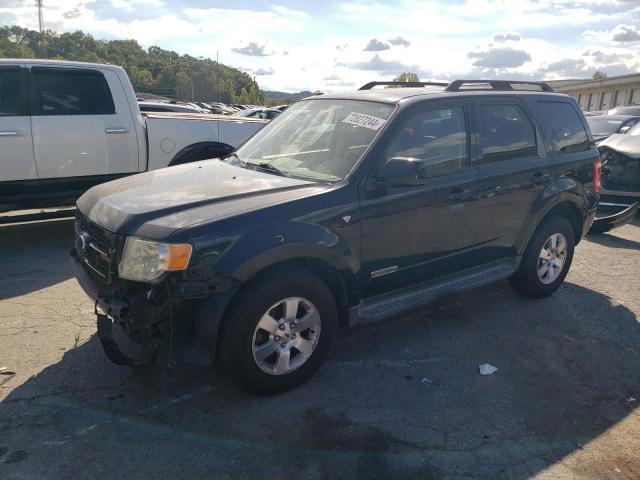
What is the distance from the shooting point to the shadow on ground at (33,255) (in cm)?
526

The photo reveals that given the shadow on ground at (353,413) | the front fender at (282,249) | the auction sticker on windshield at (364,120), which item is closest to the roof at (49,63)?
the shadow on ground at (353,413)

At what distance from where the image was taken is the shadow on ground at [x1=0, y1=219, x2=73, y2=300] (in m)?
5.26

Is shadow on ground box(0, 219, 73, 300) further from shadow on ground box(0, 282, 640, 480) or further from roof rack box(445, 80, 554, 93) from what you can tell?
roof rack box(445, 80, 554, 93)

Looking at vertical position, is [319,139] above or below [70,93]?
below

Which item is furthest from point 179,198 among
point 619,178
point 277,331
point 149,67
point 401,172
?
point 149,67

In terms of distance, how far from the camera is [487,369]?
3867 mm

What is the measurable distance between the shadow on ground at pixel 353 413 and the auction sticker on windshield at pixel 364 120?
5.49 ft

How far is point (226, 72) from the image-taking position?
125250mm

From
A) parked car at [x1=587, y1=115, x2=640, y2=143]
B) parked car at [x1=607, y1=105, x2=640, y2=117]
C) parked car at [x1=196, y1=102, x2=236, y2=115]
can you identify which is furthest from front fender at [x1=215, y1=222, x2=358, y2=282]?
parked car at [x1=196, y1=102, x2=236, y2=115]

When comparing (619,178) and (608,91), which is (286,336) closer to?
(619,178)

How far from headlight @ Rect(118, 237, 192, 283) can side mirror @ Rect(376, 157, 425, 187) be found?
4.63 feet

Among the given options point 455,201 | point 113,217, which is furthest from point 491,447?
point 113,217

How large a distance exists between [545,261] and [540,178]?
851 mm

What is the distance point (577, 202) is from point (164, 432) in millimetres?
4189
